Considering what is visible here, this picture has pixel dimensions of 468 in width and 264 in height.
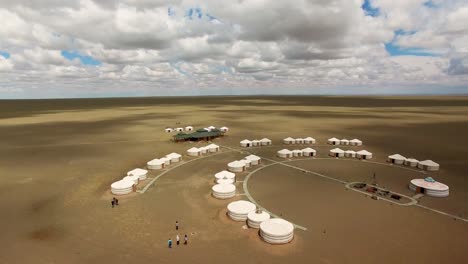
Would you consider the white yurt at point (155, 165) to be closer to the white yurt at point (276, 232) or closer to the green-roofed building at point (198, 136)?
the green-roofed building at point (198, 136)

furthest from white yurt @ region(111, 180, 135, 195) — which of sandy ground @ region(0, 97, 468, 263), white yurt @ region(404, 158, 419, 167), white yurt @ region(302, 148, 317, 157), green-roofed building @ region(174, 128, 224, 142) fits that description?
white yurt @ region(404, 158, 419, 167)

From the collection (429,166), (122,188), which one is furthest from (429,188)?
(122,188)

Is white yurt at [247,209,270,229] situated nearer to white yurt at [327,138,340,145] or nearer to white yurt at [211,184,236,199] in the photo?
white yurt at [211,184,236,199]

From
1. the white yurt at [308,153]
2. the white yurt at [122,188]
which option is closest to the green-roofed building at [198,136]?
the white yurt at [308,153]

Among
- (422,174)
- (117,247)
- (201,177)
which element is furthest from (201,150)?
(422,174)

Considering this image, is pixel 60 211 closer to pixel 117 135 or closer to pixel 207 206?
pixel 207 206
